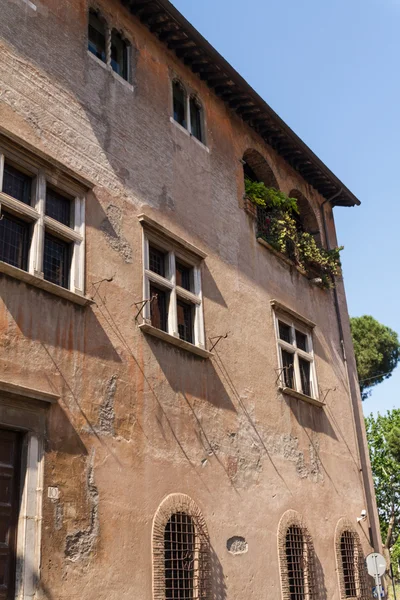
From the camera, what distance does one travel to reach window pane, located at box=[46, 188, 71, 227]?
29.6ft

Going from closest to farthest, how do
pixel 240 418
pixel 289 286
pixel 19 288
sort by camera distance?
1. pixel 19 288
2. pixel 240 418
3. pixel 289 286

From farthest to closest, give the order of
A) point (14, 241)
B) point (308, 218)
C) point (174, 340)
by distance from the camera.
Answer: point (308, 218)
point (174, 340)
point (14, 241)

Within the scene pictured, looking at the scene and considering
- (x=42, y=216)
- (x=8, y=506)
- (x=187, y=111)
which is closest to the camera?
(x=8, y=506)

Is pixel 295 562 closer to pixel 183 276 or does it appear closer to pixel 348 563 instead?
pixel 348 563

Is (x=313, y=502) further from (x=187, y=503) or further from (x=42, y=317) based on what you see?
(x=42, y=317)

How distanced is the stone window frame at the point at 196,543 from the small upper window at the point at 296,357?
3.84m

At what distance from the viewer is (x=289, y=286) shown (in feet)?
47.3

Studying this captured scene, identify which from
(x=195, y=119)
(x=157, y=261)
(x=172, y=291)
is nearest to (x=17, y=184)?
(x=157, y=261)

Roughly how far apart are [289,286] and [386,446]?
20507mm

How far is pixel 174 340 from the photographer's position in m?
10.2

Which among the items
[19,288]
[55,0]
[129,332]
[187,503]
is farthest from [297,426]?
[55,0]

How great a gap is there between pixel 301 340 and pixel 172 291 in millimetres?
4736

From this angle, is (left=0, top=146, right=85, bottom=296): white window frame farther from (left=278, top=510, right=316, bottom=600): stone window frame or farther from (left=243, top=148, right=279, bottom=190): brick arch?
(left=243, top=148, right=279, bottom=190): brick arch

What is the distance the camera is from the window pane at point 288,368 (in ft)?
43.4
